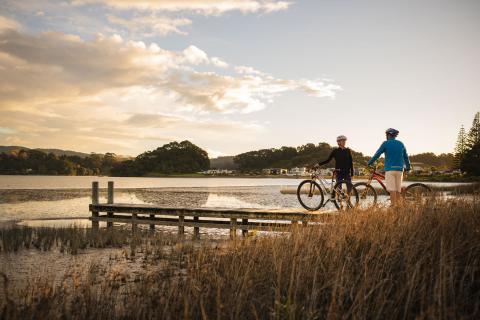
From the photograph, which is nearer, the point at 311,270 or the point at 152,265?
the point at 311,270

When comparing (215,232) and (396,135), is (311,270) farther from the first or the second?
(215,232)

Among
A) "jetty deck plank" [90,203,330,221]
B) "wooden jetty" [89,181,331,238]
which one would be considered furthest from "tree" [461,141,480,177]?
"jetty deck plank" [90,203,330,221]

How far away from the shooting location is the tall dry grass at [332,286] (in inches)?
162

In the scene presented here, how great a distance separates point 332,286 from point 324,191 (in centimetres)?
839

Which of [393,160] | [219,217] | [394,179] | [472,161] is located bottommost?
[219,217]

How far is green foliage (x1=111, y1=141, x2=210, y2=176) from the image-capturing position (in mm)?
157875

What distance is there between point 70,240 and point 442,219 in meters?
11.3

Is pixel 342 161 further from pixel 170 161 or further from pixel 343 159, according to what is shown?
pixel 170 161

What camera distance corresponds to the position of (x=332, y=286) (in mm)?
4734

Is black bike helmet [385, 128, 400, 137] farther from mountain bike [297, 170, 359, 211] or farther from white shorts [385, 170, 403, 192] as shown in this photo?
mountain bike [297, 170, 359, 211]

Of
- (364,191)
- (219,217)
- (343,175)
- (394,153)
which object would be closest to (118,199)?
(219,217)

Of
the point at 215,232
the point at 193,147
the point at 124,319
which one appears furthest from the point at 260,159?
the point at 124,319

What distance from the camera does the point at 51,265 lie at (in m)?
9.29

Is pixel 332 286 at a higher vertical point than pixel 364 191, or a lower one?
lower
